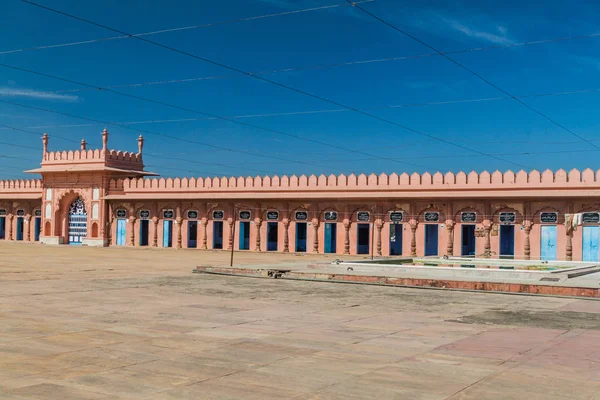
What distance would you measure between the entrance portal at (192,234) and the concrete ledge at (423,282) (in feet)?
65.4

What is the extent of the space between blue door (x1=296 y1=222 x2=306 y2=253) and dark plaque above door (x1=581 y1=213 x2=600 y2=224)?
45.2ft

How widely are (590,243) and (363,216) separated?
34.1ft

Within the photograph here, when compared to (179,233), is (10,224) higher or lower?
higher

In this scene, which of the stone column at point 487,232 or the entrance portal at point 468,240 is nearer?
the stone column at point 487,232

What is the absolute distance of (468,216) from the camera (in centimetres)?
3117

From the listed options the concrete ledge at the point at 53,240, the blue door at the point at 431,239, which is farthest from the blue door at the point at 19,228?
the blue door at the point at 431,239

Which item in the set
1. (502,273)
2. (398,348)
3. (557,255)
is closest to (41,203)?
(557,255)

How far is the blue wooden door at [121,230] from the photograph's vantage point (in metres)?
41.2

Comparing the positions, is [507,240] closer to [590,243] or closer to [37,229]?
[590,243]

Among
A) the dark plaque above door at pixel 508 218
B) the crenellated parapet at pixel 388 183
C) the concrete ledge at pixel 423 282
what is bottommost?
the concrete ledge at pixel 423 282

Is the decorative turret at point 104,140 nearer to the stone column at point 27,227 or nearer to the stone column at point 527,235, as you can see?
the stone column at point 27,227

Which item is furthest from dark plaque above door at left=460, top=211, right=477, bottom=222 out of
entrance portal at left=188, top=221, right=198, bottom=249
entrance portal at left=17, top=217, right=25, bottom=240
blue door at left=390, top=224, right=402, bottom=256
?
entrance portal at left=17, top=217, right=25, bottom=240

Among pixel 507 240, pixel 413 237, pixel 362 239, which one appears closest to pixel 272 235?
pixel 362 239

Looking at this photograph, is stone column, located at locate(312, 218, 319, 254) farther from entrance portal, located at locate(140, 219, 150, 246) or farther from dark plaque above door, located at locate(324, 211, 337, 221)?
entrance portal, located at locate(140, 219, 150, 246)
